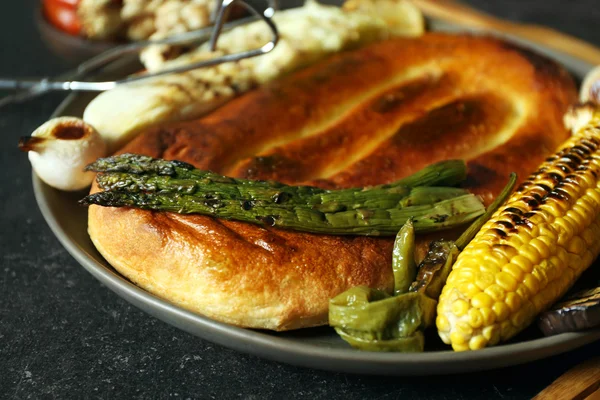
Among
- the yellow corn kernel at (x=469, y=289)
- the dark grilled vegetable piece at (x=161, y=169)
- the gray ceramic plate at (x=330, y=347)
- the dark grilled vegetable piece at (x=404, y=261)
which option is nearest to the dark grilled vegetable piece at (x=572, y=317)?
the gray ceramic plate at (x=330, y=347)

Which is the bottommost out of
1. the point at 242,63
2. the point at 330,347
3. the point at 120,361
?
the point at 120,361

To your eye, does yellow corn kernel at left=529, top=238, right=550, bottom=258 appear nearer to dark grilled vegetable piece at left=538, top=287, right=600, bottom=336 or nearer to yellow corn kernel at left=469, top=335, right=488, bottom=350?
dark grilled vegetable piece at left=538, top=287, right=600, bottom=336

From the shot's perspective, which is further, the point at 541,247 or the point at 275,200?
the point at 275,200

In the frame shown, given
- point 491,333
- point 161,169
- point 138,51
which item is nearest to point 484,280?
point 491,333

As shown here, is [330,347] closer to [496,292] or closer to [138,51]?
[496,292]

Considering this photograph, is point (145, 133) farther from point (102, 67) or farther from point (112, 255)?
point (102, 67)

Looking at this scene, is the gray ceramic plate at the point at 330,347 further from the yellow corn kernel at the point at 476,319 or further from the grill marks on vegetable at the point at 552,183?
the grill marks on vegetable at the point at 552,183

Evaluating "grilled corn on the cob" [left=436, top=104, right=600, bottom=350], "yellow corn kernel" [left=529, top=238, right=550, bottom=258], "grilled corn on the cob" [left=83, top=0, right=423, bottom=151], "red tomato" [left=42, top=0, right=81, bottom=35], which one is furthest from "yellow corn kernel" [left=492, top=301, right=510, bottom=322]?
"red tomato" [left=42, top=0, right=81, bottom=35]
